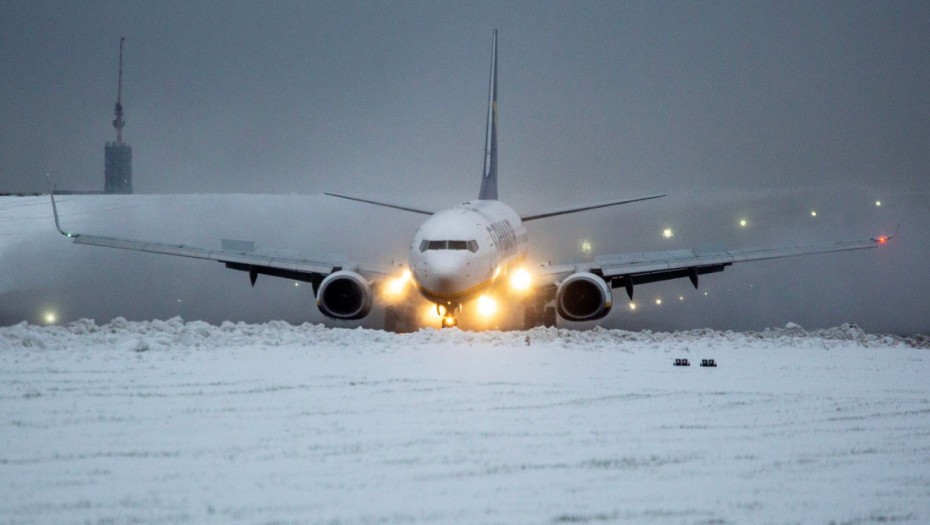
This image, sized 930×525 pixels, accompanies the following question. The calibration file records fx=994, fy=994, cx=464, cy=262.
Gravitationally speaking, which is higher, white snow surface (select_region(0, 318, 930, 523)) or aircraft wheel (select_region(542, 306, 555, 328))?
aircraft wheel (select_region(542, 306, 555, 328))

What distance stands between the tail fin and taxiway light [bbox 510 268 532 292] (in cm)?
1100

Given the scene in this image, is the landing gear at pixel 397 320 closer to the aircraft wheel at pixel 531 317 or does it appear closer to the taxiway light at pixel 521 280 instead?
the taxiway light at pixel 521 280

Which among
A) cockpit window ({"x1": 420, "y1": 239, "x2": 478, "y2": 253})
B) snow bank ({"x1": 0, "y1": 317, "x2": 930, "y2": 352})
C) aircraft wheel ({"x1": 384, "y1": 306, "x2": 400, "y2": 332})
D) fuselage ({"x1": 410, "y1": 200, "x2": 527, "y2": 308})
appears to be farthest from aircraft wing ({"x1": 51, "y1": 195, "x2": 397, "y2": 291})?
cockpit window ({"x1": 420, "y1": 239, "x2": 478, "y2": 253})

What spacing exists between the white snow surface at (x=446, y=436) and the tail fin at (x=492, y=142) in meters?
20.7

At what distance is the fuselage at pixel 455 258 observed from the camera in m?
28.3

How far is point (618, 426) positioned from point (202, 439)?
20.4ft

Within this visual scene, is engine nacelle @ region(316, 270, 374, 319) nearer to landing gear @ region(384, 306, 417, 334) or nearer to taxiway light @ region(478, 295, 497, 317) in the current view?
landing gear @ region(384, 306, 417, 334)

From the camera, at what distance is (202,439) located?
13781mm

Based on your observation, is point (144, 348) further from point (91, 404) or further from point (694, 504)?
point (694, 504)

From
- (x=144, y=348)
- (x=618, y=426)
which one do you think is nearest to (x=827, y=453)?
(x=618, y=426)

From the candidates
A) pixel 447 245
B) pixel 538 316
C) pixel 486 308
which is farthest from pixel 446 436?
pixel 486 308

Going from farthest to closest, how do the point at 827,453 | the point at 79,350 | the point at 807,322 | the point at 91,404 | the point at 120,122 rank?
the point at 120,122
the point at 807,322
the point at 79,350
the point at 91,404
the point at 827,453

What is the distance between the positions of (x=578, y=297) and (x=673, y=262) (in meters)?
4.05

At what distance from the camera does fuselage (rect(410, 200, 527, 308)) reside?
28.3 m
